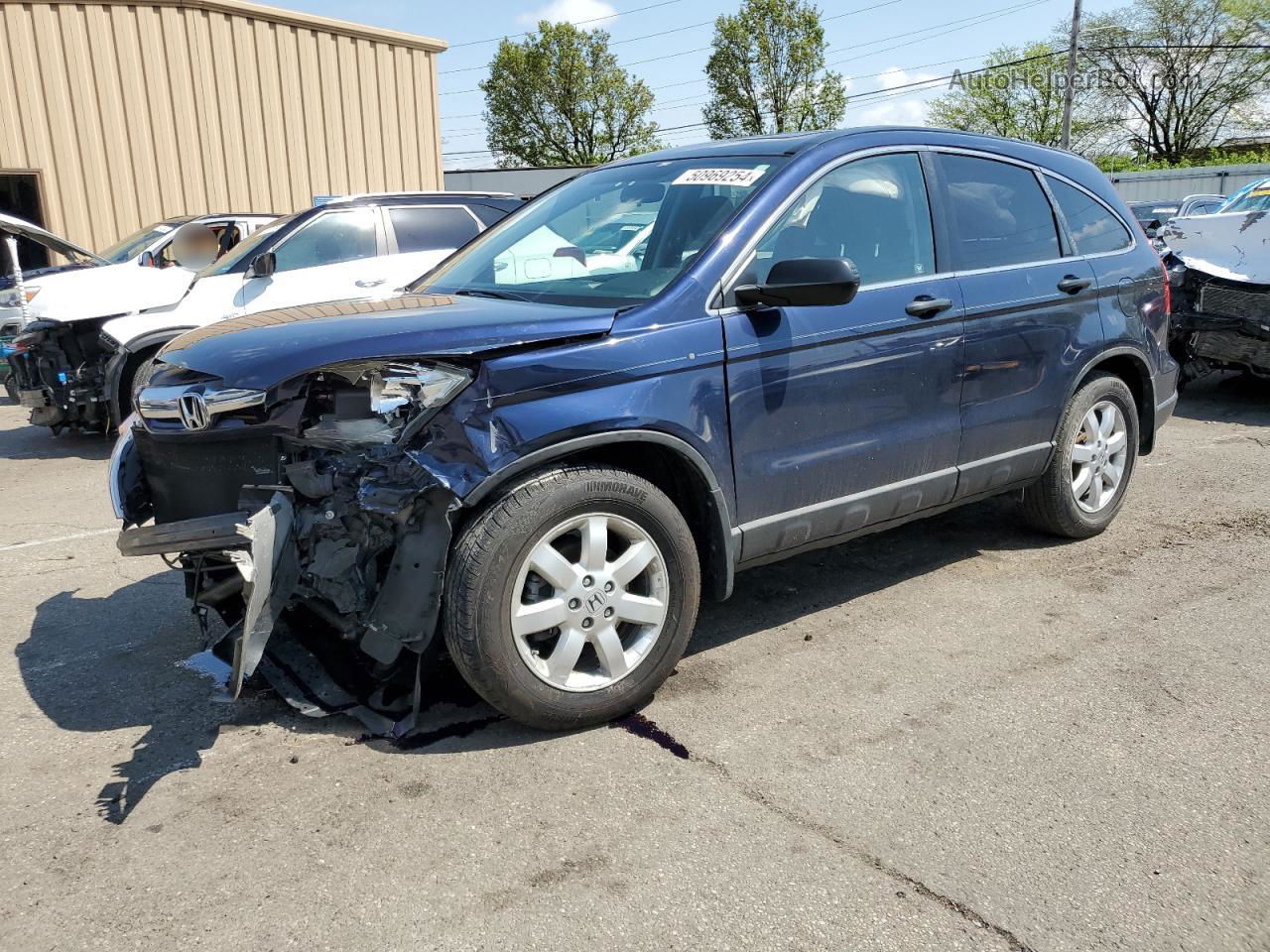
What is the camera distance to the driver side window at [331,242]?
841cm

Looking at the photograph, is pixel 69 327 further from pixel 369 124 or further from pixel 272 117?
pixel 369 124

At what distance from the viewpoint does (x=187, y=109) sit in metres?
16.0

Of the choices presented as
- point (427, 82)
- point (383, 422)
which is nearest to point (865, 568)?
point (383, 422)

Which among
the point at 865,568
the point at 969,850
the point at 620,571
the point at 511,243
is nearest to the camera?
the point at 969,850

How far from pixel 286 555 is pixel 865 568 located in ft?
9.53

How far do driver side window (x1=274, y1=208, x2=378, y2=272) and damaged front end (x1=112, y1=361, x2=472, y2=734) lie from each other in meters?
5.30

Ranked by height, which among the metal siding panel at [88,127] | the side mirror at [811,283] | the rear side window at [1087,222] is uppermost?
the metal siding panel at [88,127]

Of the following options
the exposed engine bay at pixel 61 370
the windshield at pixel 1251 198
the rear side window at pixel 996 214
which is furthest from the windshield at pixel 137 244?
the windshield at pixel 1251 198

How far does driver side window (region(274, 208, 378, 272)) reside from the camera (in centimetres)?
841

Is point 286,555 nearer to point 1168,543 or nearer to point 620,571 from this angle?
point 620,571

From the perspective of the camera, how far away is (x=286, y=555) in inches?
123

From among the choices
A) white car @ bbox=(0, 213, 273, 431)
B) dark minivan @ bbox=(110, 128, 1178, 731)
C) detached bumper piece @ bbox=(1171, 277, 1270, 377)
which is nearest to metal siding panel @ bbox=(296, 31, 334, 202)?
white car @ bbox=(0, 213, 273, 431)

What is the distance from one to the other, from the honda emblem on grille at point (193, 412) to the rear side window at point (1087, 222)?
12.8 feet

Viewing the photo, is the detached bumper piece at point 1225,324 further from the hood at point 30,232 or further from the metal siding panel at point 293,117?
the metal siding panel at point 293,117
